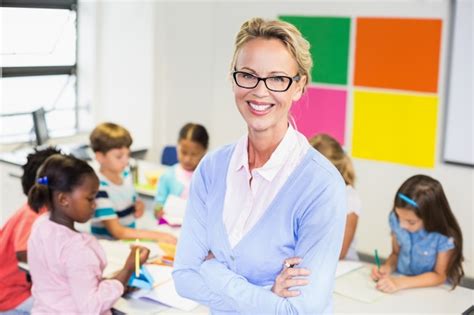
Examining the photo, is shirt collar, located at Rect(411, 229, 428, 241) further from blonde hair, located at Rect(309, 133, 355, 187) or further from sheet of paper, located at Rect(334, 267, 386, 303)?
blonde hair, located at Rect(309, 133, 355, 187)

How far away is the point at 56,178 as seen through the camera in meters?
2.51

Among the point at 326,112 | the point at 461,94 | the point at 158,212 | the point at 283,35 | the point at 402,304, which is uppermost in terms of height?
the point at 283,35

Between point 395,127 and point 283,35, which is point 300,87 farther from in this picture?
point 395,127

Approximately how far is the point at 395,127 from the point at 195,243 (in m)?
3.17

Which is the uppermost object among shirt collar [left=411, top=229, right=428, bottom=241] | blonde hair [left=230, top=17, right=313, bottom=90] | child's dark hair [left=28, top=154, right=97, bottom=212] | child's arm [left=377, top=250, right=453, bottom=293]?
blonde hair [left=230, top=17, right=313, bottom=90]

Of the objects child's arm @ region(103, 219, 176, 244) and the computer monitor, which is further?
the computer monitor

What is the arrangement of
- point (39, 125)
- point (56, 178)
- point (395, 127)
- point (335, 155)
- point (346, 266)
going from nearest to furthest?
point (56, 178)
point (346, 266)
point (335, 155)
point (39, 125)
point (395, 127)

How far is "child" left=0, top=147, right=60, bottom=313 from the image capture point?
9.02 feet

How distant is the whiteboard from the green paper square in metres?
0.82

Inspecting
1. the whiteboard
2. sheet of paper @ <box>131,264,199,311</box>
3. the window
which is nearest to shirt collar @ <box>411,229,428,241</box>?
sheet of paper @ <box>131,264,199,311</box>

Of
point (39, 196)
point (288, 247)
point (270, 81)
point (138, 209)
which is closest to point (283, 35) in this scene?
point (270, 81)

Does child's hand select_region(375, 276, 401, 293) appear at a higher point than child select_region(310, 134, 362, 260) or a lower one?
lower

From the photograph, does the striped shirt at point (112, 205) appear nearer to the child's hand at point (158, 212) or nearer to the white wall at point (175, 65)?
the child's hand at point (158, 212)

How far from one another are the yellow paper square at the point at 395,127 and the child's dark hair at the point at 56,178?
275 centimetres
